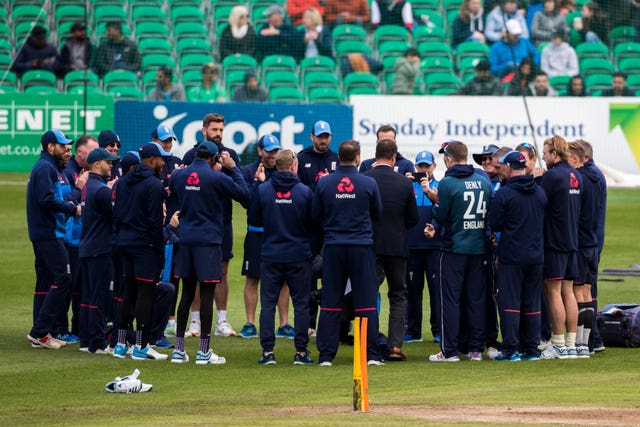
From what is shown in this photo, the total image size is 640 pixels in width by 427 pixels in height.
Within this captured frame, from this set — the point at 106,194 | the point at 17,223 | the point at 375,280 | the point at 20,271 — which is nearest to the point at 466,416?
the point at 375,280

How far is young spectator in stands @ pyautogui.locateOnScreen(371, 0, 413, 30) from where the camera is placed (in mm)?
29750

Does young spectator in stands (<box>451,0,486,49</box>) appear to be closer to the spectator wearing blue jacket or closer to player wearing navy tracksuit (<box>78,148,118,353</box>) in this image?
the spectator wearing blue jacket

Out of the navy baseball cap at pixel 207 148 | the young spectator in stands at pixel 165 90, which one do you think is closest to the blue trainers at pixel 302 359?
the navy baseball cap at pixel 207 148

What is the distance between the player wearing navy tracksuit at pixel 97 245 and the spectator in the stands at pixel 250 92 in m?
13.0

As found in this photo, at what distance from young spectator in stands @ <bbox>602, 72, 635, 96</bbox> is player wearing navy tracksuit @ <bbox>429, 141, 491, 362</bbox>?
14988 millimetres

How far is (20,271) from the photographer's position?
1984 cm

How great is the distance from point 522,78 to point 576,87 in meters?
1.13

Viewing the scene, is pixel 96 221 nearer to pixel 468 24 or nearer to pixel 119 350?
pixel 119 350

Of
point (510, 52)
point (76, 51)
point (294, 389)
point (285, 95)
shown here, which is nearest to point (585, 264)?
point (294, 389)

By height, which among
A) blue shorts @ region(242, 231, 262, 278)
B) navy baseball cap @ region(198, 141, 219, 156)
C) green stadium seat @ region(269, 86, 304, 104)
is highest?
green stadium seat @ region(269, 86, 304, 104)

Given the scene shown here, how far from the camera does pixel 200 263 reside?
40.6 ft

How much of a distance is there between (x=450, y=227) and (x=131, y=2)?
58.9 feet

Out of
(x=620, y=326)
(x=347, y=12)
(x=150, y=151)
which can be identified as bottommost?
(x=620, y=326)

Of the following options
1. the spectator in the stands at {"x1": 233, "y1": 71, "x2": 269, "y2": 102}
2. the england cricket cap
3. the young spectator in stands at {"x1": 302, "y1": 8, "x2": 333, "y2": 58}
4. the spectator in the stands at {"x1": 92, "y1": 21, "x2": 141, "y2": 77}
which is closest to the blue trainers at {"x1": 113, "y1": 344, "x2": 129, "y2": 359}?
the england cricket cap
